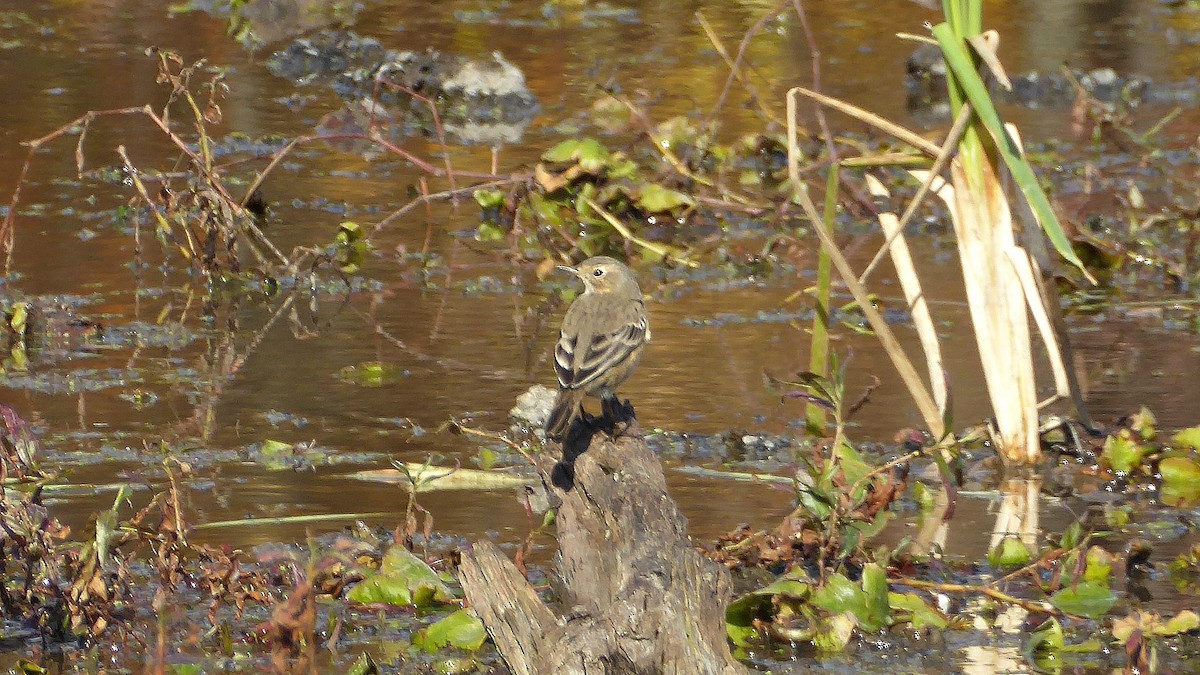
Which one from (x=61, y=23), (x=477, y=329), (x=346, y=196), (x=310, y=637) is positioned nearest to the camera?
(x=310, y=637)

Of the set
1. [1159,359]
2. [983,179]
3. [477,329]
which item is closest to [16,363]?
[477,329]

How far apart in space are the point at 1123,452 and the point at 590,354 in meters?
2.23

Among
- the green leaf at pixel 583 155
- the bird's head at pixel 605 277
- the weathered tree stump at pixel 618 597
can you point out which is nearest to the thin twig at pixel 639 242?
the green leaf at pixel 583 155

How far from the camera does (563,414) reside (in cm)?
Answer: 522

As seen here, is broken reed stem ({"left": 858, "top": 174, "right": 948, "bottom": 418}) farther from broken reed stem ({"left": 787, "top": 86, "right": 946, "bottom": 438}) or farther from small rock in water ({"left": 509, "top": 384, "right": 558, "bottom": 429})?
small rock in water ({"left": 509, "top": 384, "right": 558, "bottom": 429})

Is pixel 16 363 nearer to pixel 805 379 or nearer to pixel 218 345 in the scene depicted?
pixel 218 345

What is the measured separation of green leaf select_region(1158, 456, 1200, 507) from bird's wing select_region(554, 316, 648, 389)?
208cm

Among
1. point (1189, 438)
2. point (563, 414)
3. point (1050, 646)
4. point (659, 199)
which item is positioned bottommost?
point (659, 199)

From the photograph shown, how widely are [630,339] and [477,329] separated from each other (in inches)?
129

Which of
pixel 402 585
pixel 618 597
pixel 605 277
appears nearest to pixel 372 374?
pixel 605 277

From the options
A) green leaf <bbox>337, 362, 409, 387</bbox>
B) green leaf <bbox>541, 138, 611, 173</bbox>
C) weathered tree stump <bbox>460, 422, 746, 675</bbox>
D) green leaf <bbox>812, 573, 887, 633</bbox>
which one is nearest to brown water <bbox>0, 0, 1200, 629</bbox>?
green leaf <bbox>337, 362, 409, 387</bbox>

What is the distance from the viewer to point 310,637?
4840 millimetres

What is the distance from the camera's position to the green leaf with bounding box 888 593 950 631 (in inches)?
209

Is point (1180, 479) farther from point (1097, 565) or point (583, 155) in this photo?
point (583, 155)
